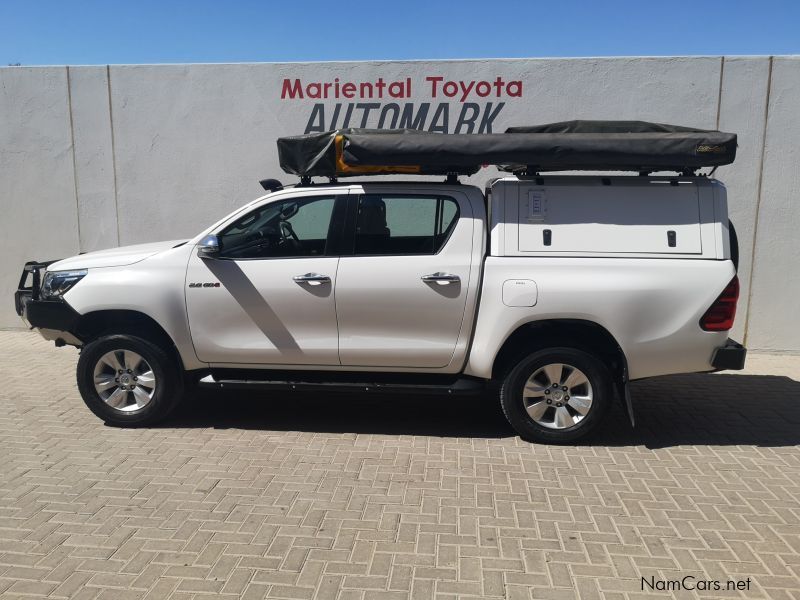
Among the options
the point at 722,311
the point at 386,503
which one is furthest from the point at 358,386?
the point at 722,311

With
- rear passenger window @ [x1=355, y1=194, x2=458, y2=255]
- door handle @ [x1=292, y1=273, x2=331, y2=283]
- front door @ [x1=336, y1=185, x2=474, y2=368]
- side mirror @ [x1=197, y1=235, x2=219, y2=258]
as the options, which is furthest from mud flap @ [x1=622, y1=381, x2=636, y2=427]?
side mirror @ [x1=197, y1=235, x2=219, y2=258]

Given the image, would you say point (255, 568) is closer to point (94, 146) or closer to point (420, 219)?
point (420, 219)

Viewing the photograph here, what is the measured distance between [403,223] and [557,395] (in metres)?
1.70

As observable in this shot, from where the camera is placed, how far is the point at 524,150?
4.80 metres

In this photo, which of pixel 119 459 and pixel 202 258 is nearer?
pixel 119 459

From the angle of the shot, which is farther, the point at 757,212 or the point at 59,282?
the point at 757,212

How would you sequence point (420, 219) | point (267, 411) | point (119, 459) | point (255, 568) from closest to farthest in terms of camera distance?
point (255, 568)
point (119, 459)
point (420, 219)
point (267, 411)

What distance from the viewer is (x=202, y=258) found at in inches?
203

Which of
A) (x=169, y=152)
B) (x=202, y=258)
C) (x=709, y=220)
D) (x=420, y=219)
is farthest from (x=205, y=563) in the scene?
(x=169, y=152)

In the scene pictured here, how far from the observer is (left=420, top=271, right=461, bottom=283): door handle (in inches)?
193

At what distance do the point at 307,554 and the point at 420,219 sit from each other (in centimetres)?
257

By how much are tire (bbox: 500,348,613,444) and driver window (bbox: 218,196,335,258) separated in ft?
5.80

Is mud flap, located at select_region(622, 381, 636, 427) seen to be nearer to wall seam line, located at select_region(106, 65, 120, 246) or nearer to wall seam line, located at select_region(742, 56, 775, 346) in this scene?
wall seam line, located at select_region(742, 56, 775, 346)

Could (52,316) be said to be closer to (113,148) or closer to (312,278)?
(312,278)
